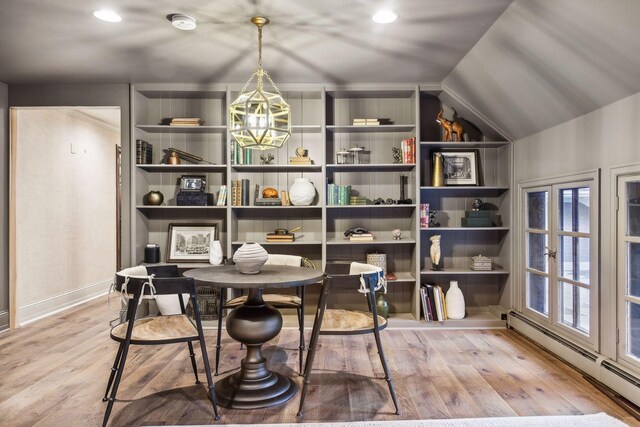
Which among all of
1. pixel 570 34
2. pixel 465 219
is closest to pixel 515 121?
pixel 465 219

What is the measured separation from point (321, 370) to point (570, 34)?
273 centimetres

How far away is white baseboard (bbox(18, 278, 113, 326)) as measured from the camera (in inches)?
179

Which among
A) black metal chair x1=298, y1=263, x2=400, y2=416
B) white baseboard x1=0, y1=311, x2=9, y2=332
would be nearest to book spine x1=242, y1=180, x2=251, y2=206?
black metal chair x1=298, y1=263, x2=400, y2=416

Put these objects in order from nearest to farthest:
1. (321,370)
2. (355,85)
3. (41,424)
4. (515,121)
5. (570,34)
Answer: (41,424)
(570,34)
(321,370)
(515,121)
(355,85)

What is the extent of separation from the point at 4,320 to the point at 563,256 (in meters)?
5.21

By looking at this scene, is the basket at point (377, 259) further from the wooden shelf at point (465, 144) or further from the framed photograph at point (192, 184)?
the framed photograph at point (192, 184)

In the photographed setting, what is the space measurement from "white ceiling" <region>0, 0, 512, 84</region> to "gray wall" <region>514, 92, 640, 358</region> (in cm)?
101

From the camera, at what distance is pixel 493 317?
4.41 m

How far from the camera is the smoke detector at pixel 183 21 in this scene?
113 inches

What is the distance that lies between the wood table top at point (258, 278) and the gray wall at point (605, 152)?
6.44 ft

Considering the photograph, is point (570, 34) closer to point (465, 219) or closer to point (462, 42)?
point (462, 42)

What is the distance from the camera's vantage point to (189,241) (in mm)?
4547

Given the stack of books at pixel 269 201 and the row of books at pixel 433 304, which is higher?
the stack of books at pixel 269 201

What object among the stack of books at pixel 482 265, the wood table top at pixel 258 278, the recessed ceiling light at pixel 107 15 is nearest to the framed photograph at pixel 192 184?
the wood table top at pixel 258 278
